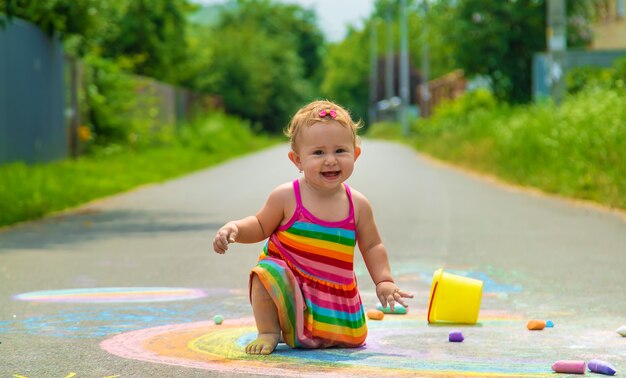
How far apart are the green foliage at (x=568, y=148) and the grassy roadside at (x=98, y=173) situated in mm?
6030

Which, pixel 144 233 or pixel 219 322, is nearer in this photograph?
pixel 219 322

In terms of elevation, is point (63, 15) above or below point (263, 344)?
above

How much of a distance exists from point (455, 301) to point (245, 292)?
5.92ft

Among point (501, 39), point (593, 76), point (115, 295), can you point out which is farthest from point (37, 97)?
point (115, 295)

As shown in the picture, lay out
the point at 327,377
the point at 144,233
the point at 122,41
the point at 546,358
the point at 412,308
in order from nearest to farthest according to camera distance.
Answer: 1. the point at 327,377
2. the point at 546,358
3. the point at 412,308
4. the point at 144,233
5. the point at 122,41

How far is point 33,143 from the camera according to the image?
21.0 metres

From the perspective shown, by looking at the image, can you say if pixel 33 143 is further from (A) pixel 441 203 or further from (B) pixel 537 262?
(B) pixel 537 262

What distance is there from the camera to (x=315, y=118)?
5.73 m

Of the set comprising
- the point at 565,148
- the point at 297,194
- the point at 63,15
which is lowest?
the point at 565,148

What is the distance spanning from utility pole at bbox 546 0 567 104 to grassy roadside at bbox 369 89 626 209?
55cm

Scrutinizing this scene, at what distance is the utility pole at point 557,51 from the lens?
22.8 metres

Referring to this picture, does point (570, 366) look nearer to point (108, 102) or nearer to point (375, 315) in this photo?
point (375, 315)

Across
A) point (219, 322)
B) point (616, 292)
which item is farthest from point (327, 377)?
point (616, 292)

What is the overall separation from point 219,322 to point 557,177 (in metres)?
11.9
